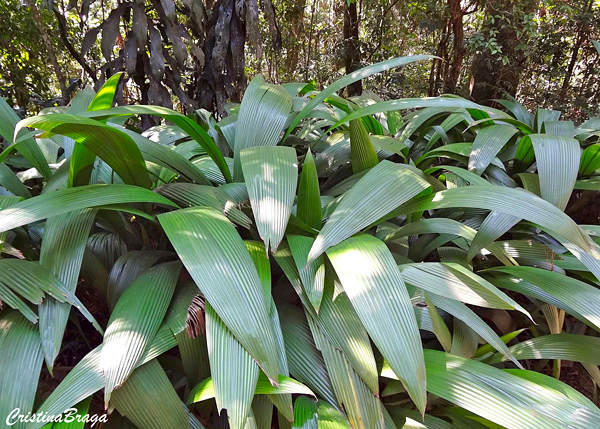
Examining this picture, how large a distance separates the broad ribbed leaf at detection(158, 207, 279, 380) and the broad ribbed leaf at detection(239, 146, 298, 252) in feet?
0.13

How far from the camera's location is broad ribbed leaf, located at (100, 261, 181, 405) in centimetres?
39

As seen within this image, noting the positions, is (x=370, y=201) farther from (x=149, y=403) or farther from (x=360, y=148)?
(x=149, y=403)

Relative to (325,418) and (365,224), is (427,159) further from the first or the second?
(325,418)

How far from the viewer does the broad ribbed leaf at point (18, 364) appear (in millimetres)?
399

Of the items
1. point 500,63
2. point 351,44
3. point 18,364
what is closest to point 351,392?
point 18,364

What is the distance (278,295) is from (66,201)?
0.33 meters

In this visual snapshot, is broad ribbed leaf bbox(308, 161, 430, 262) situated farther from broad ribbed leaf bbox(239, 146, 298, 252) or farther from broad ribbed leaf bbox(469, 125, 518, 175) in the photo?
broad ribbed leaf bbox(469, 125, 518, 175)

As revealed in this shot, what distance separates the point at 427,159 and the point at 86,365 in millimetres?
835

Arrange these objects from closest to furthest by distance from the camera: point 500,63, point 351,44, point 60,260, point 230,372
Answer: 1. point 230,372
2. point 60,260
3. point 500,63
4. point 351,44

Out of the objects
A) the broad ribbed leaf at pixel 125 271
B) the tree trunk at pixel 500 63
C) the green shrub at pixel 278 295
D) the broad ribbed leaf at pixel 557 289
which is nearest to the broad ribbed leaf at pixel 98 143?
the green shrub at pixel 278 295

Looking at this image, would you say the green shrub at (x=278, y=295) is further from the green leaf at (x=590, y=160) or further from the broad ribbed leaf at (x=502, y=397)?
the green leaf at (x=590, y=160)

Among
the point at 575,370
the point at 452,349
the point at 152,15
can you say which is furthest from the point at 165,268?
the point at 152,15

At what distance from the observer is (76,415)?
404 mm

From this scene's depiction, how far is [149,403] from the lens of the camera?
1.36ft
